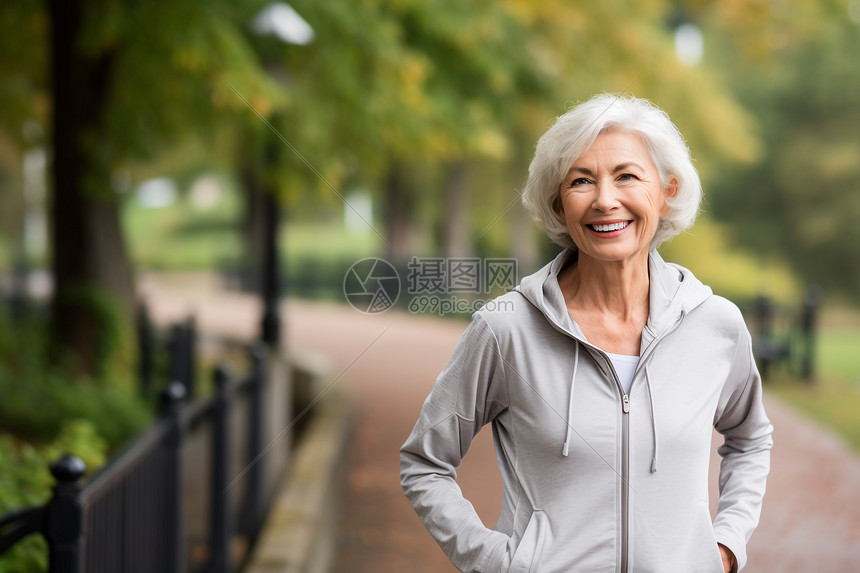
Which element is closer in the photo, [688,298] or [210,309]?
[688,298]

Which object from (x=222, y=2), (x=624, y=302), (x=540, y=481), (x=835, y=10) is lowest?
(x=540, y=481)

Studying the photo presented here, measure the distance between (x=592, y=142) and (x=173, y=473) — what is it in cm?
268

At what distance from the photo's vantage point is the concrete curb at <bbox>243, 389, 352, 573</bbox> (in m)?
4.51

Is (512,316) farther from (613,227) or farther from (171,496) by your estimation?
(171,496)

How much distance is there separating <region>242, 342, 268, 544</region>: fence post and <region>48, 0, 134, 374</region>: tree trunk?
2.99 meters

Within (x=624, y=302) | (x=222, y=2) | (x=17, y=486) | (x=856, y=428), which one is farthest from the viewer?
(x=856, y=428)

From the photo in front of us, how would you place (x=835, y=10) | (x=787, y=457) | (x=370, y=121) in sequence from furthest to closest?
(x=835, y=10) < (x=370, y=121) < (x=787, y=457)

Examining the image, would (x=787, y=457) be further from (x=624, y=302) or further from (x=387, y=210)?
(x=387, y=210)

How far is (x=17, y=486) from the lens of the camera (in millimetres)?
3953

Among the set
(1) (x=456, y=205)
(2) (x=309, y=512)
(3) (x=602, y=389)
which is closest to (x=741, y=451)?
(3) (x=602, y=389)

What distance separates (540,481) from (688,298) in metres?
0.49

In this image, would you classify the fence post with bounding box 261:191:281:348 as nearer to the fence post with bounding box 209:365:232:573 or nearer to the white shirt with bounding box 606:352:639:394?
the fence post with bounding box 209:365:232:573

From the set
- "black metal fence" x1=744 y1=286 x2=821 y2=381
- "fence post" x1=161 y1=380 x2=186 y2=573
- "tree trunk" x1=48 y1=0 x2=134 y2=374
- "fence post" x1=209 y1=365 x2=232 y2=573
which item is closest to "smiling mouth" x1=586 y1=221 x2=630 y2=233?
"fence post" x1=161 y1=380 x2=186 y2=573

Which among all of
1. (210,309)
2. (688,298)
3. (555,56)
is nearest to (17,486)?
(688,298)
